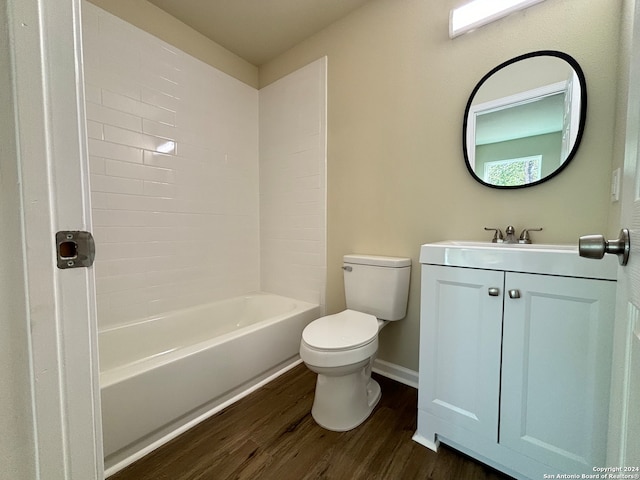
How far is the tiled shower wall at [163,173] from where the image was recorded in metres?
1.54

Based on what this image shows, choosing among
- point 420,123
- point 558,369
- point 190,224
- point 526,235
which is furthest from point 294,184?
point 558,369

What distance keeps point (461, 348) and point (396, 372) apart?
773mm

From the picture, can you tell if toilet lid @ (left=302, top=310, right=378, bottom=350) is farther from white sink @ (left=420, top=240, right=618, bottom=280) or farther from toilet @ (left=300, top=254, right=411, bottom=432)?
white sink @ (left=420, top=240, right=618, bottom=280)

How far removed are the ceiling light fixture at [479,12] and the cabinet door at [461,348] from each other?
1.26 metres

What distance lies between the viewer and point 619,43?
1.03 m

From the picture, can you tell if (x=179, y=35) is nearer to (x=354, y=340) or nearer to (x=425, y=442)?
(x=354, y=340)

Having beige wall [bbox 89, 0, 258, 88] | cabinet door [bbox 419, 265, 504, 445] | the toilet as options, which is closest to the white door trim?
the toilet

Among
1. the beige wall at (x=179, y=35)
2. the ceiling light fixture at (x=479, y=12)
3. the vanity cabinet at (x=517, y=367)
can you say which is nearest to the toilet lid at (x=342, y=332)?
the vanity cabinet at (x=517, y=367)

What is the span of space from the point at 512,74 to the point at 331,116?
1.09 meters

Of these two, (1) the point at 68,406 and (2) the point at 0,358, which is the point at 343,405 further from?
(2) the point at 0,358

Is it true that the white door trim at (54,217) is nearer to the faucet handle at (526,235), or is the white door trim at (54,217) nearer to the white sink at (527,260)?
the white sink at (527,260)

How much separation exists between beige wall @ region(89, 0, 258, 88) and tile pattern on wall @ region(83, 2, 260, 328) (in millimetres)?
57

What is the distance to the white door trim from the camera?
1.21ft

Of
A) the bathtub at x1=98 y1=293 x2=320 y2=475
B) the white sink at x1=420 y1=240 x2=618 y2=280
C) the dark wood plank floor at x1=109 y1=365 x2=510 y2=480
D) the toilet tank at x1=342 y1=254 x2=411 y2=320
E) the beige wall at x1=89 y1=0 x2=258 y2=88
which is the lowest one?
the dark wood plank floor at x1=109 y1=365 x2=510 y2=480
